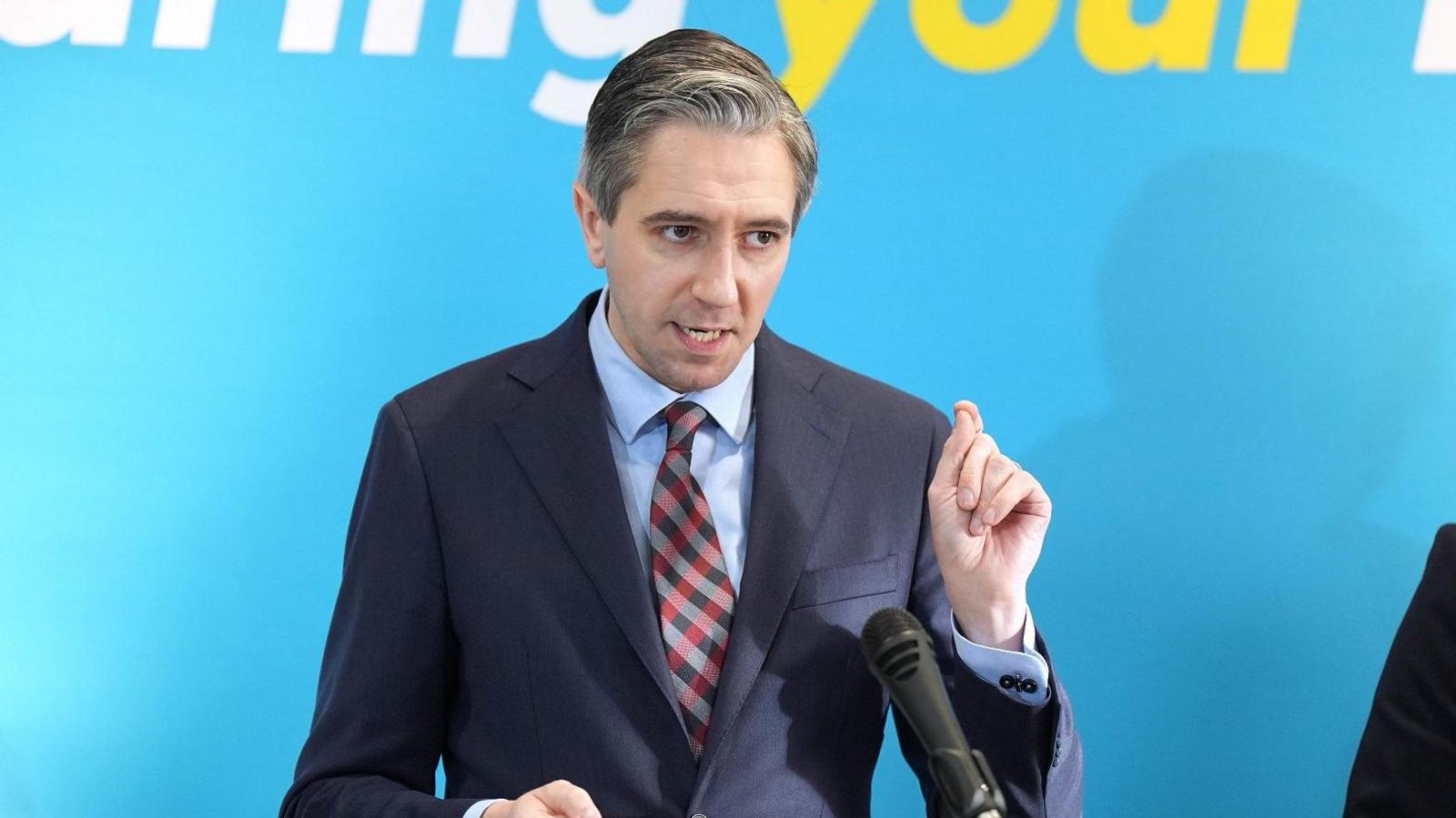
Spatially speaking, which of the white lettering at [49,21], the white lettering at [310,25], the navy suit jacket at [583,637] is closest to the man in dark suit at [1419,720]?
the navy suit jacket at [583,637]

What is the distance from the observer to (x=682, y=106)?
66.1 inches

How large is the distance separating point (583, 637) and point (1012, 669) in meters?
0.45

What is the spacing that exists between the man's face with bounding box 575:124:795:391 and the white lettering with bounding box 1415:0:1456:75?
104 centimetres

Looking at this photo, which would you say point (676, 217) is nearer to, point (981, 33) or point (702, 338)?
point (702, 338)

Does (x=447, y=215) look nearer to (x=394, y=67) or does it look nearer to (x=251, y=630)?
(x=394, y=67)

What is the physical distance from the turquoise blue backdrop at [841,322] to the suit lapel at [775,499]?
60 cm

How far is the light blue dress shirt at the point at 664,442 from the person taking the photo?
1.75 metres

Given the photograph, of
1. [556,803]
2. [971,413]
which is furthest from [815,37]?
[556,803]

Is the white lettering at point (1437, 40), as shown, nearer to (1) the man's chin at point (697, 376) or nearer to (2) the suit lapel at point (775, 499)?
(2) the suit lapel at point (775, 499)

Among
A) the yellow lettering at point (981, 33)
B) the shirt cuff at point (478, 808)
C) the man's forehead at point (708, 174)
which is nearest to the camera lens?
the shirt cuff at point (478, 808)

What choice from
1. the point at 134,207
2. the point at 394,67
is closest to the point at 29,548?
the point at 134,207

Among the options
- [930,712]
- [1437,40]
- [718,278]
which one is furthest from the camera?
[1437,40]

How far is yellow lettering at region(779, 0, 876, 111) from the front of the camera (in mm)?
2410

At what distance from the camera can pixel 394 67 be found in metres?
2.54
